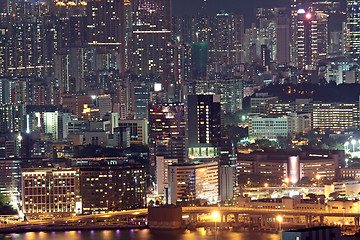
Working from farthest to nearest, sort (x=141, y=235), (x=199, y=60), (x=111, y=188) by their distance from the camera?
(x=199, y=60) < (x=111, y=188) < (x=141, y=235)

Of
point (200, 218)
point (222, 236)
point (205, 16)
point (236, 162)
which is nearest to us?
point (222, 236)

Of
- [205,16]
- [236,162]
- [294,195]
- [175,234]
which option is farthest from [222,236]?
[205,16]

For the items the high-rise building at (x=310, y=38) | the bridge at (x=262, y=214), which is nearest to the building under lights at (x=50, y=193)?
the bridge at (x=262, y=214)

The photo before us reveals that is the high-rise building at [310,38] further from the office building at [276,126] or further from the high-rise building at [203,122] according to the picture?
the high-rise building at [203,122]

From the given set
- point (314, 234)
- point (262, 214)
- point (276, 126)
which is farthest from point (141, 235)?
point (276, 126)

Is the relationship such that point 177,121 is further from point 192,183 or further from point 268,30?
point 268,30

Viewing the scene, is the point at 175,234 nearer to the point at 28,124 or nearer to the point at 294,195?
the point at 294,195
